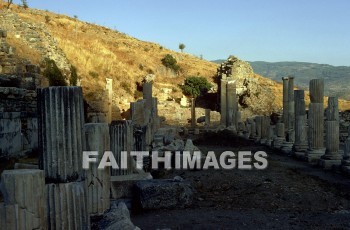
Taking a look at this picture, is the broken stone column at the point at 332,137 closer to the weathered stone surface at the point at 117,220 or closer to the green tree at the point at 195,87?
the weathered stone surface at the point at 117,220

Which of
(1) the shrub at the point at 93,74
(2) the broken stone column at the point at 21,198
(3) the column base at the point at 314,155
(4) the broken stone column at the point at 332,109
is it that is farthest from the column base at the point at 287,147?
(1) the shrub at the point at 93,74

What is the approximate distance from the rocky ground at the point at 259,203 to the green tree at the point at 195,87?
1622 inches

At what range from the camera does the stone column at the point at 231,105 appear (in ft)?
114

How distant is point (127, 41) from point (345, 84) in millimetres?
118011

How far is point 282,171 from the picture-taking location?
13.4m

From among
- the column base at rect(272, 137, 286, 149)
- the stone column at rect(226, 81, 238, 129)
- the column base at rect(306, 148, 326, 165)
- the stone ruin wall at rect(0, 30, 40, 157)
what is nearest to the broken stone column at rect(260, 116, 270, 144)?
the column base at rect(272, 137, 286, 149)

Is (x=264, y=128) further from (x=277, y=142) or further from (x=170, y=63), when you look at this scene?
(x=170, y=63)

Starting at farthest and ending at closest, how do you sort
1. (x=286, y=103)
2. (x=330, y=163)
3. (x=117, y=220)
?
(x=286, y=103), (x=330, y=163), (x=117, y=220)

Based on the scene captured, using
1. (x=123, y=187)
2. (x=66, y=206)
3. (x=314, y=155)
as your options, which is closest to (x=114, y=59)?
(x=314, y=155)

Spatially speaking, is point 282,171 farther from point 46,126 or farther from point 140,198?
point 46,126

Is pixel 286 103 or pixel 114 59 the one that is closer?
pixel 286 103

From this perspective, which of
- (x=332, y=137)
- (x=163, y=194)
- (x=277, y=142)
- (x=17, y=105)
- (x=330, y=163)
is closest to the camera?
(x=163, y=194)

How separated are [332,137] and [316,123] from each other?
1.31 m

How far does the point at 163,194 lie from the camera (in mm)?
9094
